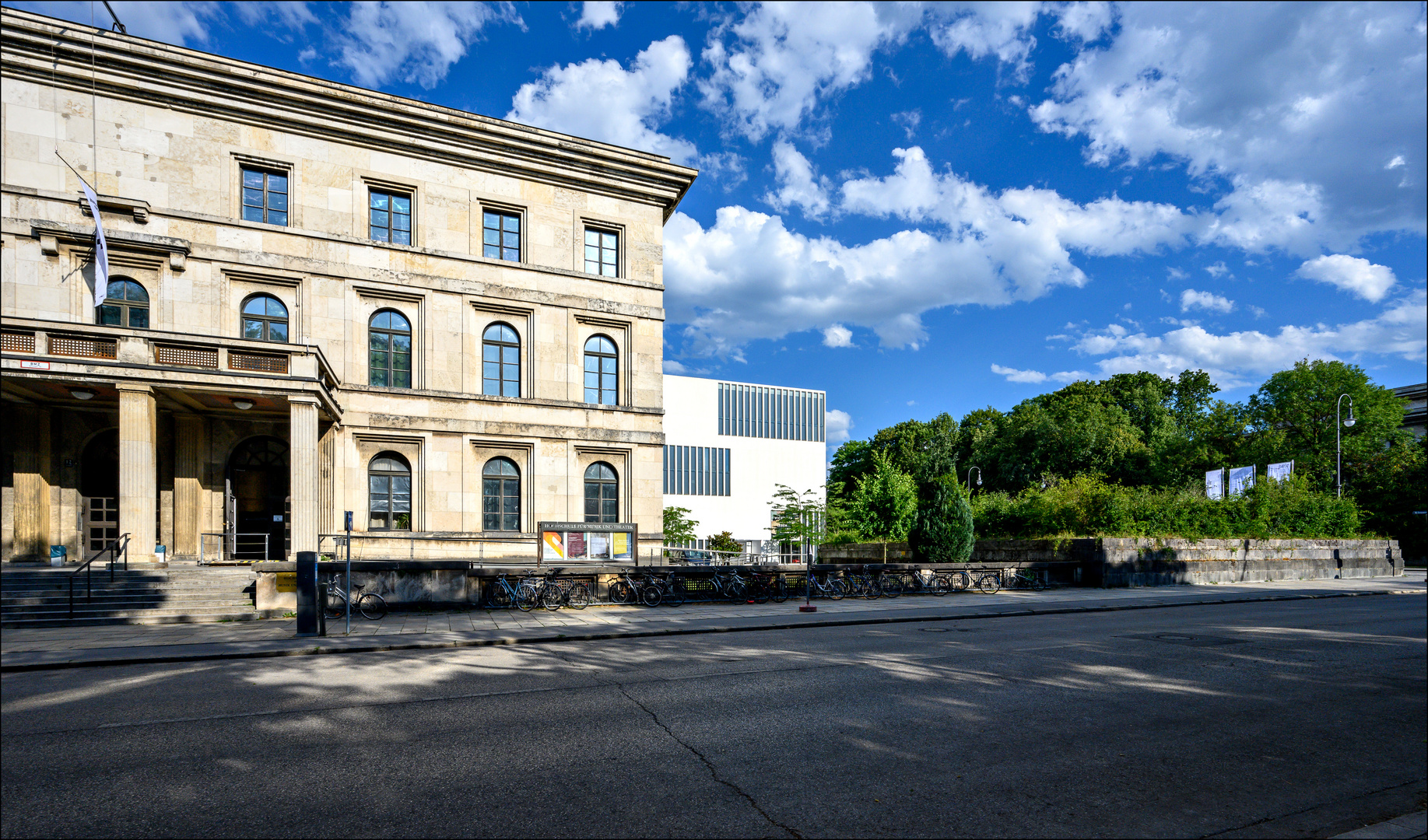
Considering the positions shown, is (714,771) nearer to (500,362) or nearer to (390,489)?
(390,489)

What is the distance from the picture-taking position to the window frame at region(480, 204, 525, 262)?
93.0 ft

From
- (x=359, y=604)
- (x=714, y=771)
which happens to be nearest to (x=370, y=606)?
(x=359, y=604)

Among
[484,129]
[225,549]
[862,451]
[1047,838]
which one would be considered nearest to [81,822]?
[1047,838]

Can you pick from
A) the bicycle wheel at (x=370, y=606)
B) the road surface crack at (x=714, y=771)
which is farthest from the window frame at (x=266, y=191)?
the road surface crack at (x=714, y=771)

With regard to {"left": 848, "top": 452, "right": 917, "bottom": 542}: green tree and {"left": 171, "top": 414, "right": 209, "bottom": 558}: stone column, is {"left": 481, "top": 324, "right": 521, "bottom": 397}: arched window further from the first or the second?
{"left": 848, "top": 452, "right": 917, "bottom": 542}: green tree

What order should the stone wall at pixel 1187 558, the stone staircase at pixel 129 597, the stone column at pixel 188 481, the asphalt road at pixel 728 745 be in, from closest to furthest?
the asphalt road at pixel 728 745, the stone staircase at pixel 129 597, the stone column at pixel 188 481, the stone wall at pixel 1187 558

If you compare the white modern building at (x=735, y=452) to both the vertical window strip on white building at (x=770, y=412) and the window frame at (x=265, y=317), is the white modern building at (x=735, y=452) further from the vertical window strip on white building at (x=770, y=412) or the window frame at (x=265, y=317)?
the window frame at (x=265, y=317)

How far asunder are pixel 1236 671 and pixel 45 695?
14991 millimetres

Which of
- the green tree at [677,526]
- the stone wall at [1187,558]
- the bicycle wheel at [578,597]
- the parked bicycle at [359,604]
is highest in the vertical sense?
the parked bicycle at [359,604]

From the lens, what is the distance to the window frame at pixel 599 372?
29448mm

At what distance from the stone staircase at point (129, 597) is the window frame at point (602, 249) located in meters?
17.1

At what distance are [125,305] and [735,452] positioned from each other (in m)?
63.3

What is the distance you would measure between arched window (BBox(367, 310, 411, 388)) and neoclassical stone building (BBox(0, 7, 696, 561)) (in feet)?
0.26

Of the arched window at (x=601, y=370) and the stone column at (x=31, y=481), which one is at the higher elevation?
the arched window at (x=601, y=370)
